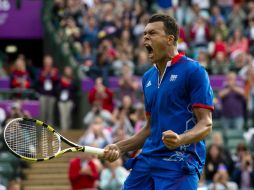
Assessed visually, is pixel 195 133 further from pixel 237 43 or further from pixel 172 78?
pixel 237 43

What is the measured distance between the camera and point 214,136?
16.3 m

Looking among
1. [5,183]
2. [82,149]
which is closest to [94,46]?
[5,183]

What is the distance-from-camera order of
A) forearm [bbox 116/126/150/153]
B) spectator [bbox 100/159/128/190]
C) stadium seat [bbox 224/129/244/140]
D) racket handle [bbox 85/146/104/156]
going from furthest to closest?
1. stadium seat [bbox 224/129/244/140]
2. spectator [bbox 100/159/128/190]
3. forearm [bbox 116/126/150/153]
4. racket handle [bbox 85/146/104/156]

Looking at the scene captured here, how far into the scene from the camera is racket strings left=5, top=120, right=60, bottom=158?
819 centimetres

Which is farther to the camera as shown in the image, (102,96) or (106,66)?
(106,66)

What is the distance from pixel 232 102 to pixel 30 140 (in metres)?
9.56

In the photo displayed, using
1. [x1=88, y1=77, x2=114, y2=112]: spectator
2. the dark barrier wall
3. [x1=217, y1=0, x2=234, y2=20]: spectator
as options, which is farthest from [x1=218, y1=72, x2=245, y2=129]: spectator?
the dark barrier wall

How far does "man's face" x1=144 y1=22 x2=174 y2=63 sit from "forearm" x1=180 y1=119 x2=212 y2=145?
2.13 ft

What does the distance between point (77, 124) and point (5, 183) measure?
4600mm

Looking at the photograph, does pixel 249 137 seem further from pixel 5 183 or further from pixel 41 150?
pixel 41 150

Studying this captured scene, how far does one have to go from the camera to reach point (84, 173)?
14633mm

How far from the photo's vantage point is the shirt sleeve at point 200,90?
7766mm

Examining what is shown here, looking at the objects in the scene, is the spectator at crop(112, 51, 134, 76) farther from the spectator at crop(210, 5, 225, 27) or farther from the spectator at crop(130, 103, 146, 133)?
the spectator at crop(210, 5, 225, 27)

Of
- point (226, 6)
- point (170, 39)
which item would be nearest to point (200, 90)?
point (170, 39)
